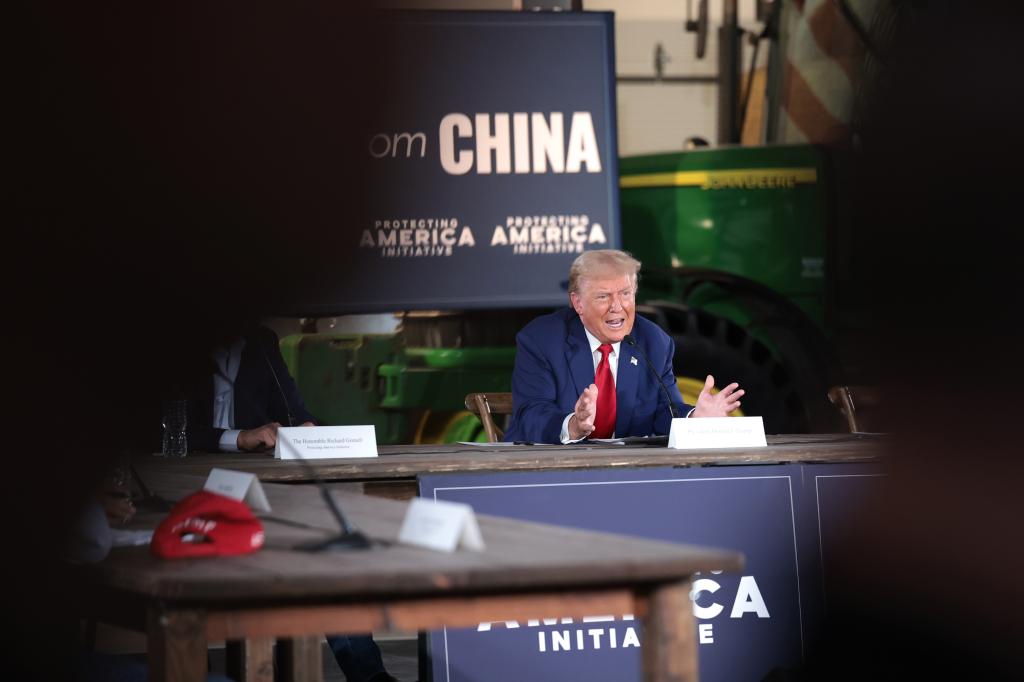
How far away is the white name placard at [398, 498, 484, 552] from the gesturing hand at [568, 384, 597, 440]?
169cm

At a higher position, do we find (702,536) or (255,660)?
(702,536)

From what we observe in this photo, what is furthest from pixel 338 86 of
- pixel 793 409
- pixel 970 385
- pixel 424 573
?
pixel 793 409

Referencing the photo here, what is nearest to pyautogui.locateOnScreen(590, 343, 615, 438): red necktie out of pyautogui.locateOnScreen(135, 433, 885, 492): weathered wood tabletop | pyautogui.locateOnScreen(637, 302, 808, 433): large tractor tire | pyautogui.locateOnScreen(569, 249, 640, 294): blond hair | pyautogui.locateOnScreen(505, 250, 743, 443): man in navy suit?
pyautogui.locateOnScreen(505, 250, 743, 443): man in navy suit

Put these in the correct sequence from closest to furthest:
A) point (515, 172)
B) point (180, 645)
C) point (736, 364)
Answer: point (180, 645), point (515, 172), point (736, 364)

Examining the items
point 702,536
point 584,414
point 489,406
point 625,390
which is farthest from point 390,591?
point 489,406

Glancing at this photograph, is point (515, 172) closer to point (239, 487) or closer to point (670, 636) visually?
point (239, 487)

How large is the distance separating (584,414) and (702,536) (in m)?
0.43

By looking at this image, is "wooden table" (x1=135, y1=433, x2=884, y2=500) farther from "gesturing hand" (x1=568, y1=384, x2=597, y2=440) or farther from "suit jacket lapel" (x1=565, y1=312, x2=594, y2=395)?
"suit jacket lapel" (x1=565, y1=312, x2=594, y2=395)

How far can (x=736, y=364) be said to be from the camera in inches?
183

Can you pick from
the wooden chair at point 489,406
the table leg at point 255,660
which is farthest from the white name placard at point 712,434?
the table leg at point 255,660

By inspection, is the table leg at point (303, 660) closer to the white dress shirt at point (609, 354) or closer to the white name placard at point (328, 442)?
the white name placard at point (328, 442)

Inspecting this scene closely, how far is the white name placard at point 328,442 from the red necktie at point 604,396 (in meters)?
0.74

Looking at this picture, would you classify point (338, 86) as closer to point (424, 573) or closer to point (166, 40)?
point (166, 40)

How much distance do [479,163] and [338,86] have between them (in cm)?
390
